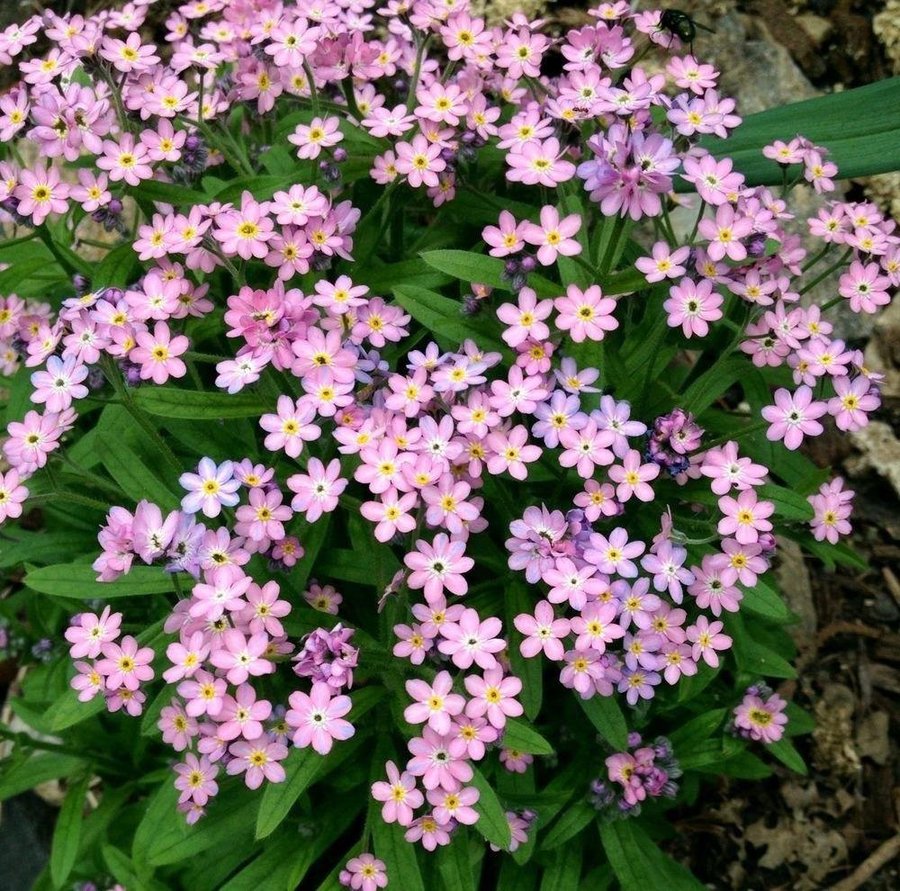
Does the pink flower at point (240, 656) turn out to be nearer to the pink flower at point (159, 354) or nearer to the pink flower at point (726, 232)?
the pink flower at point (159, 354)

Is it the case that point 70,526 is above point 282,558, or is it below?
below

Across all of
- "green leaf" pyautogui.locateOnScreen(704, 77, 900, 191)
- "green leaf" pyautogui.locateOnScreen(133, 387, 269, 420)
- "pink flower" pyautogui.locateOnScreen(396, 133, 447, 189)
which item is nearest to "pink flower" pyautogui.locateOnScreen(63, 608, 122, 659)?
"green leaf" pyautogui.locateOnScreen(133, 387, 269, 420)

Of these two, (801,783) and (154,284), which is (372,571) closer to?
(154,284)

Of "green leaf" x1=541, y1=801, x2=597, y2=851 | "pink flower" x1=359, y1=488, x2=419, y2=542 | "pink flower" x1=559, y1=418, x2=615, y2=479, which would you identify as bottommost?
"green leaf" x1=541, y1=801, x2=597, y2=851

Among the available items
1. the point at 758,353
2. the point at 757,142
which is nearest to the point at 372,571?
the point at 758,353

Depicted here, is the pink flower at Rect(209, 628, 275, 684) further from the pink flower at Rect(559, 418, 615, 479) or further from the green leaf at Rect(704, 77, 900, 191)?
the green leaf at Rect(704, 77, 900, 191)
